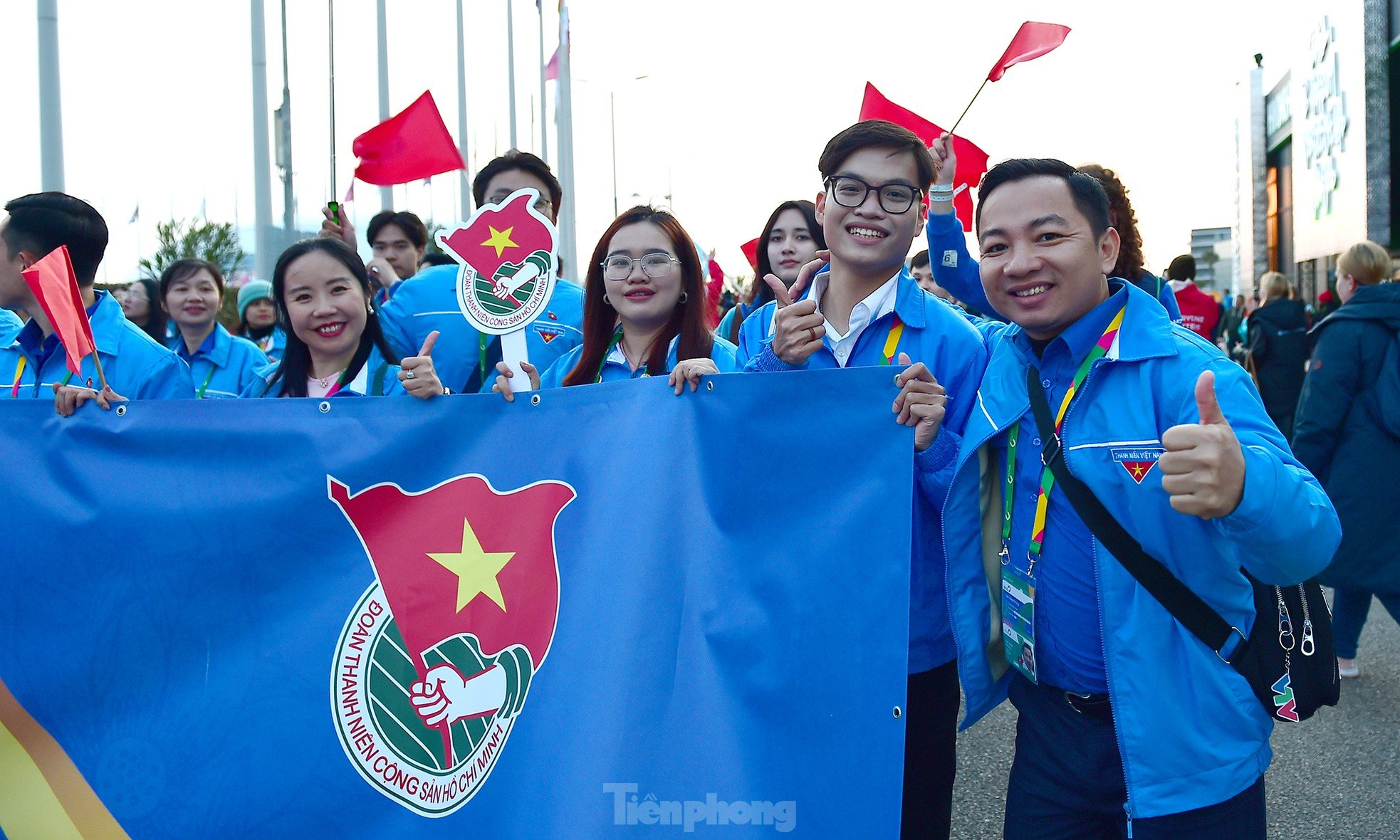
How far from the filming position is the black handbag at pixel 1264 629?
6.66 feet

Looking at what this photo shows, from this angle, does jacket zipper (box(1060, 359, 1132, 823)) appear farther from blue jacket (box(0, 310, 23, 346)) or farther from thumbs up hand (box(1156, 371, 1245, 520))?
blue jacket (box(0, 310, 23, 346))

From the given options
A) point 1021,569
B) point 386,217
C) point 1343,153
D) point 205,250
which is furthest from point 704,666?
point 205,250

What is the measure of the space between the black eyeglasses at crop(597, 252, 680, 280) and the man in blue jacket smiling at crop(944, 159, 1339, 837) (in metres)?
0.98

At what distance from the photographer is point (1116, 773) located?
216 cm

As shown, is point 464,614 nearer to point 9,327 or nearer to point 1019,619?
point 1019,619

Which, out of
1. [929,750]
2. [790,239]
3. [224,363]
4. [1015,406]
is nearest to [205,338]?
[224,363]

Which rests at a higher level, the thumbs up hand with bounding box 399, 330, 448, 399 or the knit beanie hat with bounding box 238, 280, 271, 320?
the knit beanie hat with bounding box 238, 280, 271, 320

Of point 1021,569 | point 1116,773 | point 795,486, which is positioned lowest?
point 1116,773

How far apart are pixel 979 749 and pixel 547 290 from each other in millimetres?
2942

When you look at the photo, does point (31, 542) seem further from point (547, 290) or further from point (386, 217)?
point (386, 217)

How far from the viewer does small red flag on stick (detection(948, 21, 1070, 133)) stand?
3914 mm

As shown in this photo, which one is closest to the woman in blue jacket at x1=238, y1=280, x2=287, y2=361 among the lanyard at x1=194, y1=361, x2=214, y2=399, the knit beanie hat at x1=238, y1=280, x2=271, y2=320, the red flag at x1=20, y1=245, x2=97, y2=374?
the knit beanie hat at x1=238, y1=280, x2=271, y2=320

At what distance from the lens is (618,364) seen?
10.2ft

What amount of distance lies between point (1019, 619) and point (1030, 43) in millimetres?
2519
